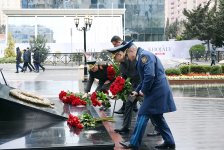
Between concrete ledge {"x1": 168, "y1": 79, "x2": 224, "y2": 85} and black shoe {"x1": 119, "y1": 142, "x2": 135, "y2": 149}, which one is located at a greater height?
black shoe {"x1": 119, "y1": 142, "x2": 135, "y2": 149}

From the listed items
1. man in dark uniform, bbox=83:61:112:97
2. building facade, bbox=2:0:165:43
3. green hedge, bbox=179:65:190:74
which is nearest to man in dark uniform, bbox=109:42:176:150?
man in dark uniform, bbox=83:61:112:97

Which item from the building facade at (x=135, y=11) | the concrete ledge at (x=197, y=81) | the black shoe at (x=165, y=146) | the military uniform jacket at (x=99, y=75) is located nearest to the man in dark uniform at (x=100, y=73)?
the military uniform jacket at (x=99, y=75)

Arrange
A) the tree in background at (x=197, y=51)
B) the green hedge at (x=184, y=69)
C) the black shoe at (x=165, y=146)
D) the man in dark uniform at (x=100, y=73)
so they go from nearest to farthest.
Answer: the black shoe at (x=165, y=146), the man in dark uniform at (x=100, y=73), the green hedge at (x=184, y=69), the tree in background at (x=197, y=51)

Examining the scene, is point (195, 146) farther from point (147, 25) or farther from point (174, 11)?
point (174, 11)

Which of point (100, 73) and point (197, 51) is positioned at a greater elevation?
point (100, 73)

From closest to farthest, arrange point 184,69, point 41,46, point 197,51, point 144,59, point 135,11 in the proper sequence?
point 144,59 < point 184,69 < point 41,46 < point 197,51 < point 135,11

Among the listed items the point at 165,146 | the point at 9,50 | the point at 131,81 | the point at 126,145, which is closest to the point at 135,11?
the point at 9,50

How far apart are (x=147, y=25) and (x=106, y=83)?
144ft

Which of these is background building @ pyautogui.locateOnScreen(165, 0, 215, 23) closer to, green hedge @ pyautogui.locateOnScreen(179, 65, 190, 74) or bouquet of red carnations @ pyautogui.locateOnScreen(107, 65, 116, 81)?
green hedge @ pyautogui.locateOnScreen(179, 65, 190, 74)

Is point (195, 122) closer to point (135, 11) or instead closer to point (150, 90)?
point (150, 90)

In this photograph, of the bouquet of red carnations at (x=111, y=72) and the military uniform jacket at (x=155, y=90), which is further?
the bouquet of red carnations at (x=111, y=72)

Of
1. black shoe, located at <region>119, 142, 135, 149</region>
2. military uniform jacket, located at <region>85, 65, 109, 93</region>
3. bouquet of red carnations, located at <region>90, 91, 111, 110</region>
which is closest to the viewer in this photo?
black shoe, located at <region>119, 142, 135, 149</region>

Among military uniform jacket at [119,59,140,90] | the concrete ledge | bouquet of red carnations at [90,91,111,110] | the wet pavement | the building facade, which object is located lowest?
the concrete ledge

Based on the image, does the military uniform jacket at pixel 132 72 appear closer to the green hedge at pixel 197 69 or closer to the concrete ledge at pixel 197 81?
the concrete ledge at pixel 197 81
